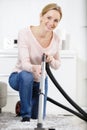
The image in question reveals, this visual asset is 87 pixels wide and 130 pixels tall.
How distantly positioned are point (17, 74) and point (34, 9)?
94 centimetres

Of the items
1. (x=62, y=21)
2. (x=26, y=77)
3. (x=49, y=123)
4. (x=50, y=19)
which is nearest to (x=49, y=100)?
(x=49, y=123)

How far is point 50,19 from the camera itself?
2.37 metres

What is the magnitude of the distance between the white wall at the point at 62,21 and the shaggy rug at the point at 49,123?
46 cm

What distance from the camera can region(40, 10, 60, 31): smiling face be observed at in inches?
93.1


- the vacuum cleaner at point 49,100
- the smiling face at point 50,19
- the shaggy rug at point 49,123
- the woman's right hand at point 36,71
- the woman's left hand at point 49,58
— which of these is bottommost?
the shaggy rug at point 49,123

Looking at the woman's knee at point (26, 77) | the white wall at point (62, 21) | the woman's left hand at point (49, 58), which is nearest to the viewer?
the woman's left hand at point (49, 58)

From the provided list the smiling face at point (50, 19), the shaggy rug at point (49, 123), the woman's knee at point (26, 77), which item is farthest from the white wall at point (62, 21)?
the woman's knee at point (26, 77)

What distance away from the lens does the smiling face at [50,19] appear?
237cm

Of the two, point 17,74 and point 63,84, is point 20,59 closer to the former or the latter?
point 17,74

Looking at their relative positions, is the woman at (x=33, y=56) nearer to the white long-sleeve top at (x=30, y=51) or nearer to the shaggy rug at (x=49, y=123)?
the white long-sleeve top at (x=30, y=51)

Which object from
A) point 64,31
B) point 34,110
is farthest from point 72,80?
point 34,110

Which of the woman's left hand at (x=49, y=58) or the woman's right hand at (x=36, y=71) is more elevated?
the woman's left hand at (x=49, y=58)

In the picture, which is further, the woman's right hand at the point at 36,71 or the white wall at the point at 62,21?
the white wall at the point at 62,21

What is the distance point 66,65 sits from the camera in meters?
3.09
